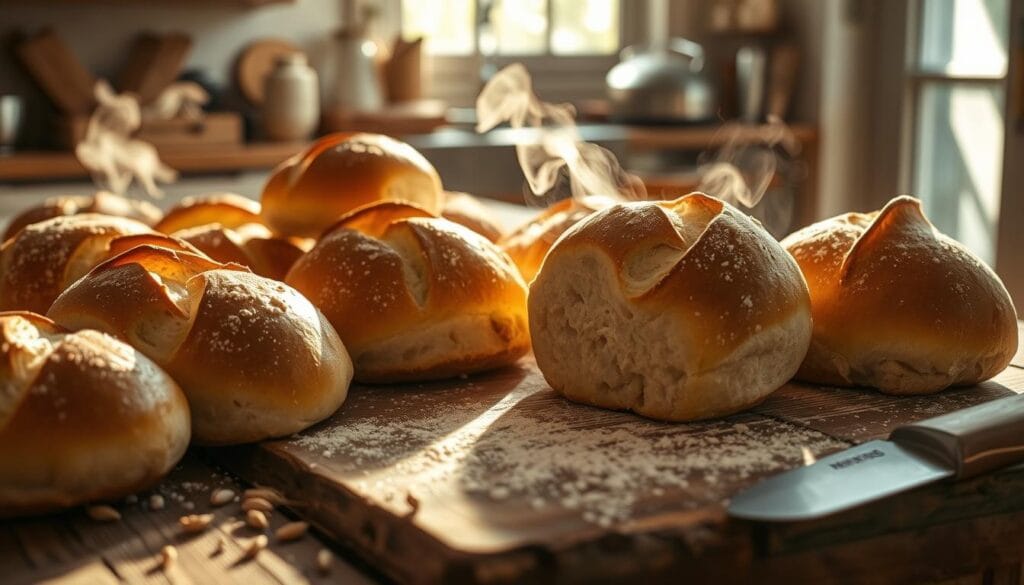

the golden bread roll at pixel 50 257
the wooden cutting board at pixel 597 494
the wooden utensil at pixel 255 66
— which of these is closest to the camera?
the wooden cutting board at pixel 597 494

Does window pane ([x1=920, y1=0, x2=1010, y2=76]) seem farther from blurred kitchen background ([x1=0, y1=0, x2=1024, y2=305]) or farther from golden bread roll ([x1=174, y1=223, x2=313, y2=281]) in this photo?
golden bread roll ([x1=174, y1=223, x2=313, y2=281])

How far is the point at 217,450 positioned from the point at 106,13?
352cm

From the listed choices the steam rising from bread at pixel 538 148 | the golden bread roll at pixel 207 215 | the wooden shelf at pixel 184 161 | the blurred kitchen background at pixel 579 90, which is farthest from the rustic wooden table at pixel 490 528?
the wooden shelf at pixel 184 161

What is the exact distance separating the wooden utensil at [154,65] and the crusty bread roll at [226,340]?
124 inches

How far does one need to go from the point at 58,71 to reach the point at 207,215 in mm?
2745

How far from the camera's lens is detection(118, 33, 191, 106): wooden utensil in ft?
13.2

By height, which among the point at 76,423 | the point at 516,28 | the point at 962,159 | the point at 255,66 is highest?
the point at 516,28

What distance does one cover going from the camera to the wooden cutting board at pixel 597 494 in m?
0.79

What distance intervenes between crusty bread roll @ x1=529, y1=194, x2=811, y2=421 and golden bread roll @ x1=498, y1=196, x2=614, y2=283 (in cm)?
24

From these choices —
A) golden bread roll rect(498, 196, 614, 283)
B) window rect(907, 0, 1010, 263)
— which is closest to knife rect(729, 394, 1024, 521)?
golden bread roll rect(498, 196, 614, 283)

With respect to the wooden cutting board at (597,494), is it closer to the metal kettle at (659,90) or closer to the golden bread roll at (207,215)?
the golden bread roll at (207,215)

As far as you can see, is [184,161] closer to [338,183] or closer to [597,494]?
[338,183]

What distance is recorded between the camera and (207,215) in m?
1.51

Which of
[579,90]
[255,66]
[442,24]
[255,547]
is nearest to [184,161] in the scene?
[255,66]
